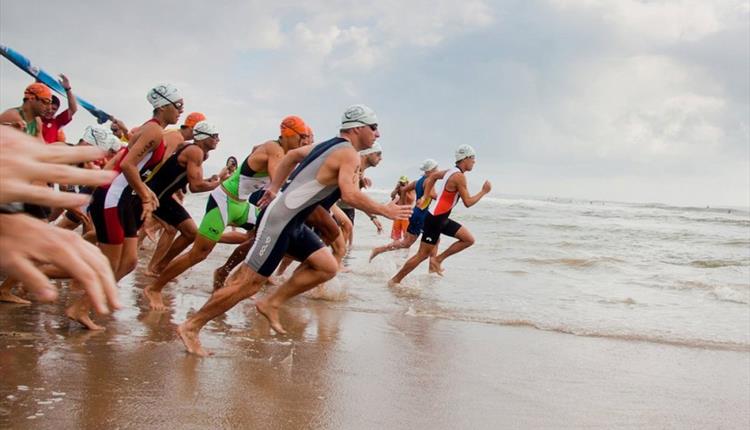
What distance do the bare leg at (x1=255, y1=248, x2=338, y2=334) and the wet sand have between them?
0.16 metres

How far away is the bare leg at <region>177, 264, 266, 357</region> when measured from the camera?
14.6 ft

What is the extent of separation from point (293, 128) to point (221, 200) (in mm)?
1029

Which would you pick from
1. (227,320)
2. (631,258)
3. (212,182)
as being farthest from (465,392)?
(631,258)

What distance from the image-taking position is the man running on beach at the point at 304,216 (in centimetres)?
463

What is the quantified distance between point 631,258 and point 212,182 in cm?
1087

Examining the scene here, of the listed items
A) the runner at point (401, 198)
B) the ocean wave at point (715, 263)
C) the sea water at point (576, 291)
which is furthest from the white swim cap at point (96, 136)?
the ocean wave at point (715, 263)

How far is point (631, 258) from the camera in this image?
50.5ft

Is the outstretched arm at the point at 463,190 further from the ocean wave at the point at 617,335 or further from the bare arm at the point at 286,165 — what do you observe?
the bare arm at the point at 286,165

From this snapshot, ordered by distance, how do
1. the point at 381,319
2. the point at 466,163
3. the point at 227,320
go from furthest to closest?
the point at 466,163 < the point at 381,319 < the point at 227,320

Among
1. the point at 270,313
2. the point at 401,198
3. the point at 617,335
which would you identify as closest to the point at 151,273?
the point at 270,313

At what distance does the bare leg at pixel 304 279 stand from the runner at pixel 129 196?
115cm

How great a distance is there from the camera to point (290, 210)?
4875 millimetres

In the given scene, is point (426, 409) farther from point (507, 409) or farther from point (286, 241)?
point (286, 241)

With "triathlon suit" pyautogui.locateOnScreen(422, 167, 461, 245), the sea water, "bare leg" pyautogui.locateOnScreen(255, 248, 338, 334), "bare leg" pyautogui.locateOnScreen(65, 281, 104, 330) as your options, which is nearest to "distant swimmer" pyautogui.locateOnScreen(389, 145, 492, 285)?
"triathlon suit" pyautogui.locateOnScreen(422, 167, 461, 245)
